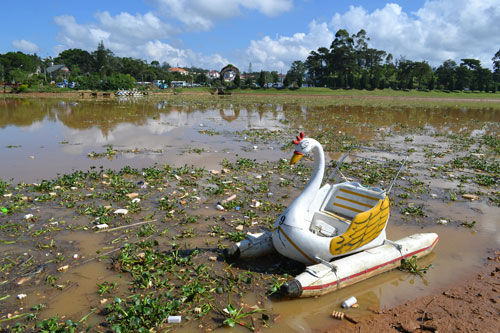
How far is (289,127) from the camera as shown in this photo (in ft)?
65.5

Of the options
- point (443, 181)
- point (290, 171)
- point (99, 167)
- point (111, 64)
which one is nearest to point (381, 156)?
point (443, 181)

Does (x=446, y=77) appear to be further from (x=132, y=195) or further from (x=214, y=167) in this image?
(x=132, y=195)

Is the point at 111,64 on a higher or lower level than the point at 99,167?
higher

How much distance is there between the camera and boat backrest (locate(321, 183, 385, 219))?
5.53 metres

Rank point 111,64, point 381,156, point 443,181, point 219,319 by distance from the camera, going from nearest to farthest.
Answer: point 219,319 < point 443,181 < point 381,156 < point 111,64

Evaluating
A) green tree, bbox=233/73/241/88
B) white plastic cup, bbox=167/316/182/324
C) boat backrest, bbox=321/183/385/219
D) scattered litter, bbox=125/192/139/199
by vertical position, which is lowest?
white plastic cup, bbox=167/316/182/324

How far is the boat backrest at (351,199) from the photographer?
5.53 m

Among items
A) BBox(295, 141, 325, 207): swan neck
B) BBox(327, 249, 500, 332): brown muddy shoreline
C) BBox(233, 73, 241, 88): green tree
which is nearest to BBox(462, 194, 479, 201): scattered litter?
BBox(327, 249, 500, 332): brown muddy shoreline

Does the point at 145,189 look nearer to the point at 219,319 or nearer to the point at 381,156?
the point at 219,319

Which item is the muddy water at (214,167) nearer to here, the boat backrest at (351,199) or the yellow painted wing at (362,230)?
the yellow painted wing at (362,230)

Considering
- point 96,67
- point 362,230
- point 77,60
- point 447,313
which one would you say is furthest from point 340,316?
point 77,60

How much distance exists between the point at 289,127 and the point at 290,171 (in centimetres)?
1012

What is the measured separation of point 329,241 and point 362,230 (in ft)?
1.83

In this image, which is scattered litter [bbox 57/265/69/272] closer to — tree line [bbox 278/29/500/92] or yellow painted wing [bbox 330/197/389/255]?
yellow painted wing [bbox 330/197/389/255]
